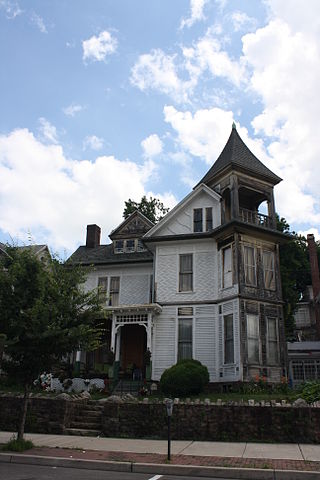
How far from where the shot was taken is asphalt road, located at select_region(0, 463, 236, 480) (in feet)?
26.3

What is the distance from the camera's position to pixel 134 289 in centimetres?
2512

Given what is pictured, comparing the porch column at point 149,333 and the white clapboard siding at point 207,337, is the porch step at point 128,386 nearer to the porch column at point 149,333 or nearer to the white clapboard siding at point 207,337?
the porch column at point 149,333

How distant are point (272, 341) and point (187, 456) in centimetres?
1156

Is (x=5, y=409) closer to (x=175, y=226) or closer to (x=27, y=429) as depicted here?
(x=27, y=429)

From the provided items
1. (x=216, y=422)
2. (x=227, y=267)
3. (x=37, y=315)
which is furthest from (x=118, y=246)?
(x=37, y=315)

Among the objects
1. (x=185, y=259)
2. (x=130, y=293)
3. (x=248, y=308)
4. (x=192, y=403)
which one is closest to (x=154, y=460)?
(x=192, y=403)

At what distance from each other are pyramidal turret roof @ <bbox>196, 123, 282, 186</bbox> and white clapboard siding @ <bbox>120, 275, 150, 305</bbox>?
654cm

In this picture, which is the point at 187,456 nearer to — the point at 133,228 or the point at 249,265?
the point at 249,265

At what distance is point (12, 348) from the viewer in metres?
11.1

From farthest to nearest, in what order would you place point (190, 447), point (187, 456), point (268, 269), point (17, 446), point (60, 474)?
point (268, 269), point (190, 447), point (17, 446), point (187, 456), point (60, 474)

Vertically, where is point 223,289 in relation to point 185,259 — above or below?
below

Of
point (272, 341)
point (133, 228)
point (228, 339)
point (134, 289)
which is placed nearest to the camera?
point (228, 339)

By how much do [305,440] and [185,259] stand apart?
12328 millimetres

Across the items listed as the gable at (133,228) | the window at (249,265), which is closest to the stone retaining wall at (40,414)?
the window at (249,265)
